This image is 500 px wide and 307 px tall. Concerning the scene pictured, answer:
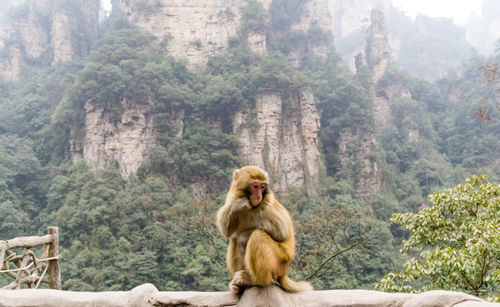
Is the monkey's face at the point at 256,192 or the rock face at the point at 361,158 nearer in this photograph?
the monkey's face at the point at 256,192

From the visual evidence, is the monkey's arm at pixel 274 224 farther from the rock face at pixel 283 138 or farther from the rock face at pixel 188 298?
the rock face at pixel 283 138

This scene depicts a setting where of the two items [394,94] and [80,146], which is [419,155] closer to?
[394,94]

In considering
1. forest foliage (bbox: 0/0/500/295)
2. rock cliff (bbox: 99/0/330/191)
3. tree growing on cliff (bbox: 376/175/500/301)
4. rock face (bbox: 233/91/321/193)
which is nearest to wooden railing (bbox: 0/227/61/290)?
tree growing on cliff (bbox: 376/175/500/301)

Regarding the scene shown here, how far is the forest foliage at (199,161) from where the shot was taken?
564 inches

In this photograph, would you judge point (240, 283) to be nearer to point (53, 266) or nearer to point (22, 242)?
point (22, 242)

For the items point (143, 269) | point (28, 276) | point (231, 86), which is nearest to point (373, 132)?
point (231, 86)

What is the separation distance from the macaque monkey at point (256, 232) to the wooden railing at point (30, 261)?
3.06 meters

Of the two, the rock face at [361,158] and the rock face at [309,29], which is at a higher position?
the rock face at [309,29]

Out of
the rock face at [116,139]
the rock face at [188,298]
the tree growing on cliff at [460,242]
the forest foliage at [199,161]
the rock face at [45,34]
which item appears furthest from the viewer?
the rock face at [45,34]

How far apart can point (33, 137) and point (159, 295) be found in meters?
25.7

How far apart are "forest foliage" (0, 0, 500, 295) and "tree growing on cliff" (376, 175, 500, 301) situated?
21.3 feet

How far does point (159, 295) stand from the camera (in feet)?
6.80

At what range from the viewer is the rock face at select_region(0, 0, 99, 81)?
28188mm

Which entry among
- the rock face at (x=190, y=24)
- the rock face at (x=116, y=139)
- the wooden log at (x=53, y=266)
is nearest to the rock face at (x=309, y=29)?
the rock face at (x=190, y=24)
